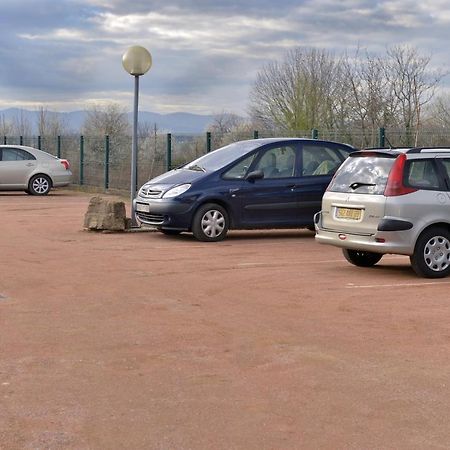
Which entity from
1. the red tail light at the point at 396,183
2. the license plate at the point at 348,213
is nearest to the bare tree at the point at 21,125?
the license plate at the point at 348,213

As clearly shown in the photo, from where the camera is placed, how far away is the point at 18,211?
2117cm

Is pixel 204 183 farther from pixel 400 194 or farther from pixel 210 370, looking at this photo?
pixel 210 370

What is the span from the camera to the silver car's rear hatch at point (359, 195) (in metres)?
11.1

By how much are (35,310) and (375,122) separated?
72.7 feet

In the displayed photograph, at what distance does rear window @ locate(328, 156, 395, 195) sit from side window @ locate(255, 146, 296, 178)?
3.58 meters

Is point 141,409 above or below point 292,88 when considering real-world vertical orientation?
below

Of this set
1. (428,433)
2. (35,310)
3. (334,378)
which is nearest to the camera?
(428,433)

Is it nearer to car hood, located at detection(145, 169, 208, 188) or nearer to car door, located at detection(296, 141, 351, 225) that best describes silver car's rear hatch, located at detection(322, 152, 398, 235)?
car door, located at detection(296, 141, 351, 225)

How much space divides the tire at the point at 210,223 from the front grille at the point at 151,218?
589 mm

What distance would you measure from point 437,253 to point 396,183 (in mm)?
995

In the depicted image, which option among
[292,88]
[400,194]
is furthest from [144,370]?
[292,88]

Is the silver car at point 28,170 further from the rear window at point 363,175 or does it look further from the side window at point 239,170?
the rear window at point 363,175

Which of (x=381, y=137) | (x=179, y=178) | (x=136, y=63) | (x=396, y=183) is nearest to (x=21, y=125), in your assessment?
(x=381, y=137)

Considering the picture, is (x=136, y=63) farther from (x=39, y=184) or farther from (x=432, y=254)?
(x=39, y=184)
